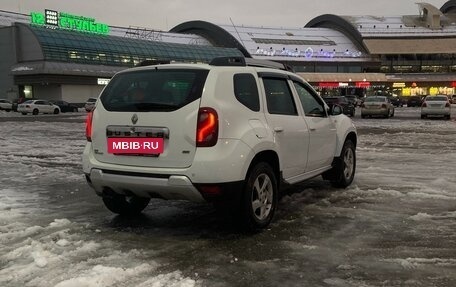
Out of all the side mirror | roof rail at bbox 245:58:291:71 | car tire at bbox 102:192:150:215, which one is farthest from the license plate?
the side mirror

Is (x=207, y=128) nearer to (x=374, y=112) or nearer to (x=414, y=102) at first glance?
(x=374, y=112)

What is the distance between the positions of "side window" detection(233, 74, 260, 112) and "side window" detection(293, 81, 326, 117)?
1.12 m

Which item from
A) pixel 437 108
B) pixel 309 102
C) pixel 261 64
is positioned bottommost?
pixel 437 108

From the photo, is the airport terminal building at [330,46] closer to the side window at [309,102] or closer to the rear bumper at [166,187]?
the side window at [309,102]

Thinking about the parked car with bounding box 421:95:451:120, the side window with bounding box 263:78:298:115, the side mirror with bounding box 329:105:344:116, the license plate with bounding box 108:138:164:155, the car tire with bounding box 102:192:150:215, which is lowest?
the car tire with bounding box 102:192:150:215

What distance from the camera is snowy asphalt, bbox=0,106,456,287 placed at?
404 cm

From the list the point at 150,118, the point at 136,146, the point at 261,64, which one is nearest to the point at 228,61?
the point at 261,64

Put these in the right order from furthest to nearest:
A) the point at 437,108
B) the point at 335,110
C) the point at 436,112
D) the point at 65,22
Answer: the point at 65,22 < the point at 436,112 < the point at 437,108 < the point at 335,110

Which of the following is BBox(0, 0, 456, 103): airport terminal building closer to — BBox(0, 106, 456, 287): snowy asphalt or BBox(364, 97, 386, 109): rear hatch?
BBox(364, 97, 386, 109): rear hatch

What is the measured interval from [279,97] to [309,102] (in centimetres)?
87

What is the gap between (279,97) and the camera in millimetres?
5898

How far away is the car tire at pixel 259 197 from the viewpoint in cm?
509

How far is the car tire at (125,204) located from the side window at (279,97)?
1.94 meters

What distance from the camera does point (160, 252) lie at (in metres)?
4.66
